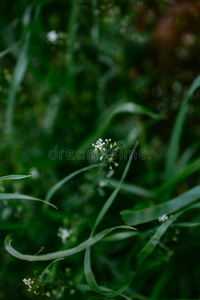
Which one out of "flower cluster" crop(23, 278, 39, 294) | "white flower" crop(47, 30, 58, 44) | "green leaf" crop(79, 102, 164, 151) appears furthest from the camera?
"white flower" crop(47, 30, 58, 44)

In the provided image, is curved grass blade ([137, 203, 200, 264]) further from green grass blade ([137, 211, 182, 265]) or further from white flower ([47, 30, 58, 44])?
white flower ([47, 30, 58, 44])

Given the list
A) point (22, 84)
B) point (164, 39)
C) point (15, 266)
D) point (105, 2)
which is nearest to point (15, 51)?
point (22, 84)

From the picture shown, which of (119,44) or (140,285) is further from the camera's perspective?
(119,44)

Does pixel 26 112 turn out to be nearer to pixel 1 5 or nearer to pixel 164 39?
pixel 1 5

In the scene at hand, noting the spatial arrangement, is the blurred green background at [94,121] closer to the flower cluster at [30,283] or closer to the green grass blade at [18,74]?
the green grass blade at [18,74]

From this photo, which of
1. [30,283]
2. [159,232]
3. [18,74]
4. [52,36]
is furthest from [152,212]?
[52,36]

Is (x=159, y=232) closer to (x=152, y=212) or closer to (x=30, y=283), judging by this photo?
(x=152, y=212)

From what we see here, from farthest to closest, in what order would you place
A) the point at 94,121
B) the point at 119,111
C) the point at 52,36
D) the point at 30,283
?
the point at 94,121
the point at 52,36
the point at 119,111
the point at 30,283

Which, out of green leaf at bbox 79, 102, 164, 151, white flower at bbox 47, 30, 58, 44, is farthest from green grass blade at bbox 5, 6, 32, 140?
green leaf at bbox 79, 102, 164, 151
